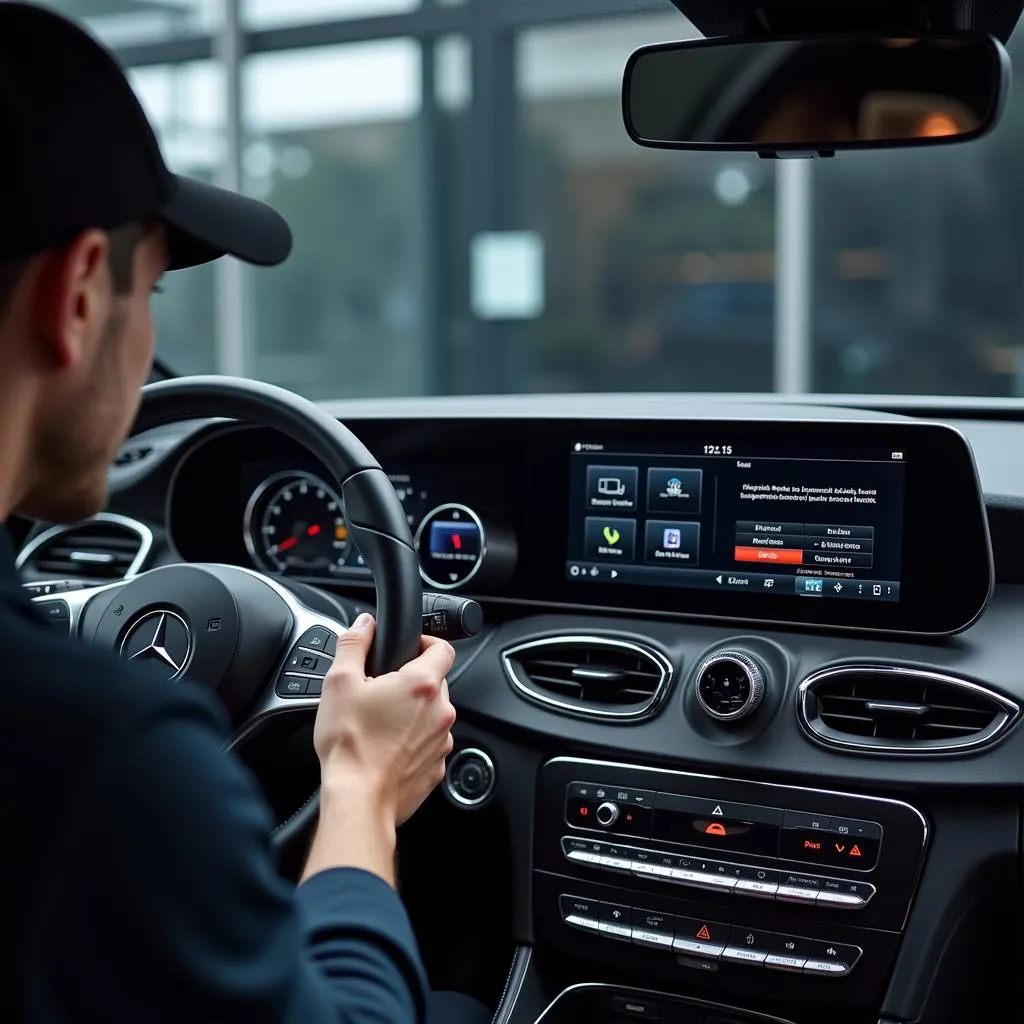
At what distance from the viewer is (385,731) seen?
130 centimetres

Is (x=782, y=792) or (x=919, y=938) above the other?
(x=782, y=792)

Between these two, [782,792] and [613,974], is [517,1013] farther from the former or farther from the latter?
[782,792]

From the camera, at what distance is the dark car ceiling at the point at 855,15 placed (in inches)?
62.1

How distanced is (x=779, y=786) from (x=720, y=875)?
5.5 inches

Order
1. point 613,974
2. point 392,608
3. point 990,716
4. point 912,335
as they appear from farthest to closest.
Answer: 1. point 912,335
2. point 613,974
3. point 990,716
4. point 392,608

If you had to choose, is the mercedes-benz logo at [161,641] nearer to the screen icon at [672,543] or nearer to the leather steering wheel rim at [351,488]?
the leather steering wheel rim at [351,488]

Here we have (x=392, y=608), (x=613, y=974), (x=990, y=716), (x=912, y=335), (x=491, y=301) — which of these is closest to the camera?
(x=392, y=608)

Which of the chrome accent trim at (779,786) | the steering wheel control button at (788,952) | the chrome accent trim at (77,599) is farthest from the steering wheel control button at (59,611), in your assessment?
the steering wheel control button at (788,952)

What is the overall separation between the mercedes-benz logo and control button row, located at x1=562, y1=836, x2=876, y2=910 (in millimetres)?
594

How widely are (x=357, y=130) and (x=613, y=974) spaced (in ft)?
19.2

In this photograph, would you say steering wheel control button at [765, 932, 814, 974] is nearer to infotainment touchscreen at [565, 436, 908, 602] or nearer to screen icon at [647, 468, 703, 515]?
infotainment touchscreen at [565, 436, 908, 602]

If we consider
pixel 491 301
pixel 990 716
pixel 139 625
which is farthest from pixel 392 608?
pixel 491 301

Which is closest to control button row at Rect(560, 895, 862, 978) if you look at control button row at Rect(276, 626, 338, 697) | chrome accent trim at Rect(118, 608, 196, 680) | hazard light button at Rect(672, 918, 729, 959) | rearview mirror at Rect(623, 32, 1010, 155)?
hazard light button at Rect(672, 918, 729, 959)

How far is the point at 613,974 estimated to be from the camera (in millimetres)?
2061
